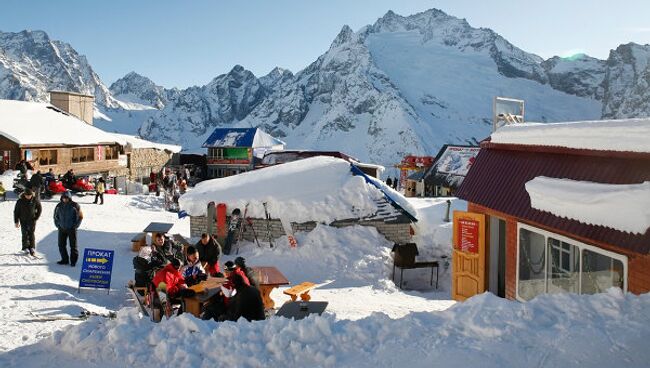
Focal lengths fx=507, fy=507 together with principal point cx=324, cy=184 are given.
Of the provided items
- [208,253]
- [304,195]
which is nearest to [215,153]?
[304,195]

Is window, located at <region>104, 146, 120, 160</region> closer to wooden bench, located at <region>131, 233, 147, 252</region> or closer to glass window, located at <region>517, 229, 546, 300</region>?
wooden bench, located at <region>131, 233, 147, 252</region>

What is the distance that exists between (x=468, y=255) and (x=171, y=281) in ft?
19.8

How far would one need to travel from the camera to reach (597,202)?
21.4 feet

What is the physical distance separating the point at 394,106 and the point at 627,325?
126 meters

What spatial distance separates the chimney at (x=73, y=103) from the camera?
47.0m

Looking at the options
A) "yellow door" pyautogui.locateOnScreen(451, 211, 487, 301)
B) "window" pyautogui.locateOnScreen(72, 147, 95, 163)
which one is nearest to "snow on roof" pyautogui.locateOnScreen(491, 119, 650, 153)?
"yellow door" pyautogui.locateOnScreen(451, 211, 487, 301)

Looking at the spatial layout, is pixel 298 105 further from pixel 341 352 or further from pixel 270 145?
pixel 341 352

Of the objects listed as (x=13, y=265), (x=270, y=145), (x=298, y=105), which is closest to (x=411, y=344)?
(x=13, y=265)

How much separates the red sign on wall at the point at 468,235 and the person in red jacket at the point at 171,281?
5.81 meters

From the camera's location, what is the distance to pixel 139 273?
8.77 metres

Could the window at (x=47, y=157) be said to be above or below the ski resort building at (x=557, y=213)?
above

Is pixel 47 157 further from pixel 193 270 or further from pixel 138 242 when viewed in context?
pixel 193 270

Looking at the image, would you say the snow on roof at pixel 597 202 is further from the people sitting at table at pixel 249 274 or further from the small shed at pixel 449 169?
the small shed at pixel 449 169

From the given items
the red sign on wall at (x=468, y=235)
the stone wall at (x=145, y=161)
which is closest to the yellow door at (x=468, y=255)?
the red sign on wall at (x=468, y=235)
